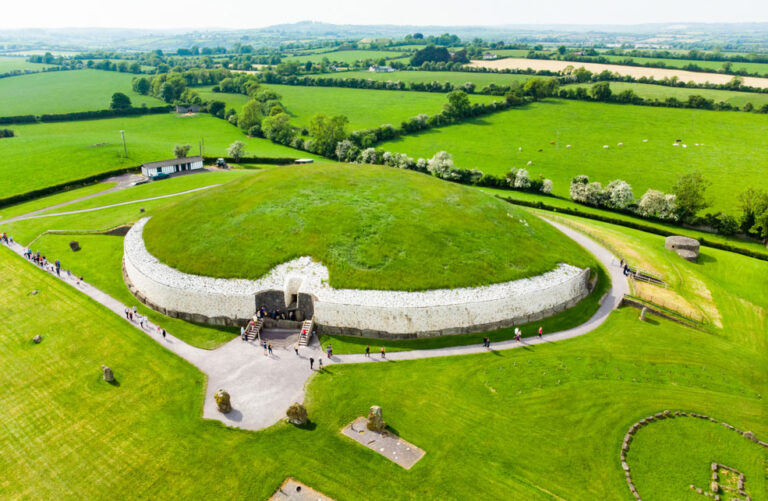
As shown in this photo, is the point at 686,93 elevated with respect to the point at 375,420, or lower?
elevated

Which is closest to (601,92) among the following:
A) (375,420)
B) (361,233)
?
(361,233)

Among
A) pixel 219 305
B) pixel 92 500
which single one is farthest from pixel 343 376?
pixel 92 500

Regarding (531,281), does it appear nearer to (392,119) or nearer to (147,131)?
(392,119)

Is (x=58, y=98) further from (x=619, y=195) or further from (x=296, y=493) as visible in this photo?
(x=296, y=493)

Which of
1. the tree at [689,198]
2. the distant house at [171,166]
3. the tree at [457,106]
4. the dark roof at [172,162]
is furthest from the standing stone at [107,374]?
the tree at [457,106]

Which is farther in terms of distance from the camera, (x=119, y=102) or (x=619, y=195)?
(x=119, y=102)

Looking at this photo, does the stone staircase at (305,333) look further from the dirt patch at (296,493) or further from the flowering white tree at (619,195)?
the flowering white tree at (619,195)
